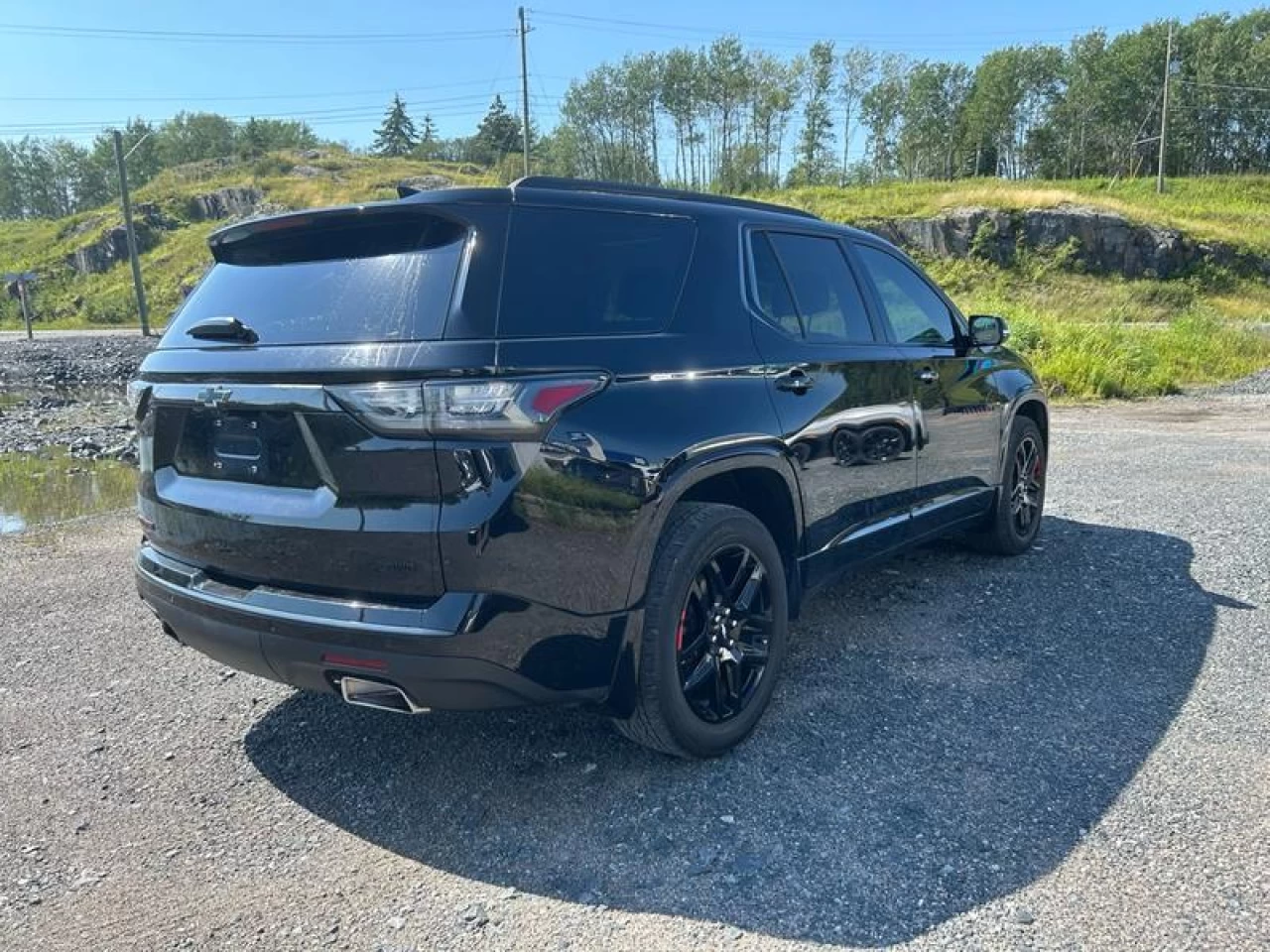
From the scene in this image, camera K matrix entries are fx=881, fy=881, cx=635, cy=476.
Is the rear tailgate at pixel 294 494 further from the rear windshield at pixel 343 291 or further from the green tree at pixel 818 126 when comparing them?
the green tree at pixel 818 126

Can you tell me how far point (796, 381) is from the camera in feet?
11.0

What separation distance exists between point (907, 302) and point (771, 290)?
134cm

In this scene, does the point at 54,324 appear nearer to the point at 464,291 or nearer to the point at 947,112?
the point at 464,291

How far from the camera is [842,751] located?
3125 mm

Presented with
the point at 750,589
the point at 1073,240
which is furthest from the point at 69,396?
→ the point at 1073,240

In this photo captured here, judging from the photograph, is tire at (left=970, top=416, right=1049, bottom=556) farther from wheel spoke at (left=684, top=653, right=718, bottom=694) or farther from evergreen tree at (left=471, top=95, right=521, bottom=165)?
evergreen tree at (left=471, top=95, right=521, bottom=165)

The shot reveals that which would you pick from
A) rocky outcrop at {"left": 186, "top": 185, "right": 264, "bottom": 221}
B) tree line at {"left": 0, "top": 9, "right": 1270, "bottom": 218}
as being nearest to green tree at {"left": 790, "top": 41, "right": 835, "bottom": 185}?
tree line at {"left": 0, "top": 9, "right": 1270, "bottom": 218}

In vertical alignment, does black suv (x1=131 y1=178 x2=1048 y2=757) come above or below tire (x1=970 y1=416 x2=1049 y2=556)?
above

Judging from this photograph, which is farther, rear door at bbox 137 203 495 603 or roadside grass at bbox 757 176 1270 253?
roadside grass at bbox 757 176 1270 253

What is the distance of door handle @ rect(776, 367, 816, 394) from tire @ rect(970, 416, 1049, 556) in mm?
2246

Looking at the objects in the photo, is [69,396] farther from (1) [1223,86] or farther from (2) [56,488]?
(1) [1223,86]

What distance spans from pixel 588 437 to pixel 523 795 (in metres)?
1.26

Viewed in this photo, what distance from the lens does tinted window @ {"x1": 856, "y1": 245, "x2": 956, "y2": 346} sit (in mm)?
4316

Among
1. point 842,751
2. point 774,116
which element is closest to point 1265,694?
point 842,751
